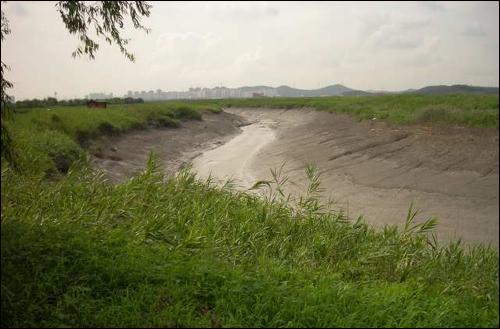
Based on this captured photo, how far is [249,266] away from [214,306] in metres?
1.14

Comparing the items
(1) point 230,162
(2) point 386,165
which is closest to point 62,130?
(1) point 230,162

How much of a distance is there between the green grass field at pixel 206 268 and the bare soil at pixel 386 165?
12.2ft

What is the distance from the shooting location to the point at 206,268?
4.61 meters

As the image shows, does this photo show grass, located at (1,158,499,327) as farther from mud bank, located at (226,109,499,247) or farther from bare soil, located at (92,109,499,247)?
bare soil, located at (92,109,499,247)

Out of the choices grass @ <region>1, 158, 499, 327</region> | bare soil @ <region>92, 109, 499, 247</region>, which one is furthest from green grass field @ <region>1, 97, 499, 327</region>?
bare soil @ <region>92, 109, 499, 247</region>

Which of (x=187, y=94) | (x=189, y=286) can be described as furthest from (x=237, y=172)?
(x=187, y=94)

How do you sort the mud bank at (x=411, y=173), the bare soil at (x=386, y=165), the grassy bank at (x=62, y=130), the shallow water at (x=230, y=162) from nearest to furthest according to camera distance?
the mud bank at (x=411, y=173)
the bare soil at (x=386, y=165)
the grassy bank at (x=62, y=130)
the shallow water at (x=230, y=162)

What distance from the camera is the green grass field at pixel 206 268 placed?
3945 mm

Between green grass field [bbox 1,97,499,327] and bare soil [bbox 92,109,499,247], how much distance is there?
12.2 ft

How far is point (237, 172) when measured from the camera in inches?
631

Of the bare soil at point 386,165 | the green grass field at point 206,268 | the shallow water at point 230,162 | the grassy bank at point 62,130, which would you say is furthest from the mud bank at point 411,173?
the grassy bank at point 62,130

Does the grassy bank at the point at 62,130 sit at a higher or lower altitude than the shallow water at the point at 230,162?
higher

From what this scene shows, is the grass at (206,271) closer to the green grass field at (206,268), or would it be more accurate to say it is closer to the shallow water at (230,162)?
the green grass field at (206,268)

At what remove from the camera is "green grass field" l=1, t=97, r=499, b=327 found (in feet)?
12.9
